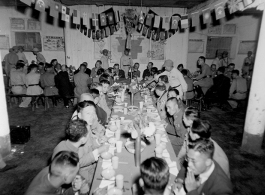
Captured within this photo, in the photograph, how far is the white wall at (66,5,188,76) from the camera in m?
10.5

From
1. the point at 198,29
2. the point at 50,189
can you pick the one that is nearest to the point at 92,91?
the point at 50,189

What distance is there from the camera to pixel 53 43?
11.1 meters

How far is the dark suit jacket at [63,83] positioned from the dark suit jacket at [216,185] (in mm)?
5856

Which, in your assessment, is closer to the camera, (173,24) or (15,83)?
(15,83)

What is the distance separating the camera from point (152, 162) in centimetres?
171

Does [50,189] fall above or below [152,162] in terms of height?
below

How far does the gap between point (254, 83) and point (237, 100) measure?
2.91 metres

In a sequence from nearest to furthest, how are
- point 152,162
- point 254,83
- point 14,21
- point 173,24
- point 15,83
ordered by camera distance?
point 152,162
point 254,83
point 15,83
point 173,24
point 14,21

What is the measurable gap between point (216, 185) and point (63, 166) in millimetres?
1405

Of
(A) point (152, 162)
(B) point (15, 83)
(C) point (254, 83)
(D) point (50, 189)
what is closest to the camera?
(A) point (152, 162)

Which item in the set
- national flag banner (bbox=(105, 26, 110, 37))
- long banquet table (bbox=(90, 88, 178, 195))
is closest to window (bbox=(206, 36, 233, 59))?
national flag banner (bbox=(105, 26, 110, 37))

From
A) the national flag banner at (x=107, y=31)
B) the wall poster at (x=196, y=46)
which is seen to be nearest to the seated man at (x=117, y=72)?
the national flag banner at (x=107, y=31)

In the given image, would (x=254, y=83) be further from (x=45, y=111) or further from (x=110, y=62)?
(x=110, y=62)

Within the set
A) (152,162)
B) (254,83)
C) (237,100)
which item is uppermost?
(254,83)
